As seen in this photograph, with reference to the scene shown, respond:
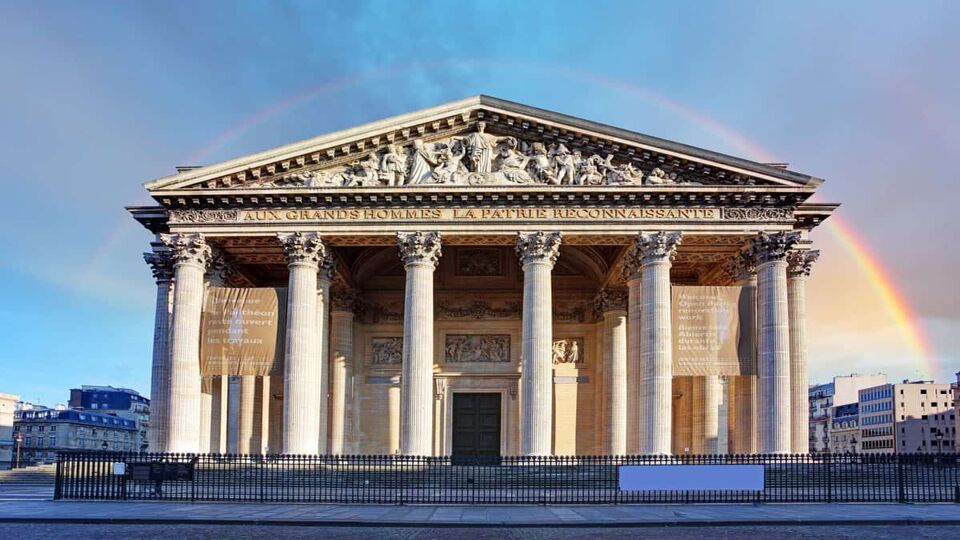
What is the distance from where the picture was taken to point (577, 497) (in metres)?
24.7

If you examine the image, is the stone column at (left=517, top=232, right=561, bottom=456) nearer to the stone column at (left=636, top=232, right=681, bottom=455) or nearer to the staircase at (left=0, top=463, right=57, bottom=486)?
the stone column at (left=636, top=232, right=681, bottom=455)

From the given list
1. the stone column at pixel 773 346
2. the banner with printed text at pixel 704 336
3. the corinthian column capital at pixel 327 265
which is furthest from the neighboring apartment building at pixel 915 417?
the corinthian column capital at pixel 327 265

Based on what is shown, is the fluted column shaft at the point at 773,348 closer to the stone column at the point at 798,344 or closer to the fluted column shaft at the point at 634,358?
the stone column at the point at 798,344

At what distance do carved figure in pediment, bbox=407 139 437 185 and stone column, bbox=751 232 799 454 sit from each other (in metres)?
12.3

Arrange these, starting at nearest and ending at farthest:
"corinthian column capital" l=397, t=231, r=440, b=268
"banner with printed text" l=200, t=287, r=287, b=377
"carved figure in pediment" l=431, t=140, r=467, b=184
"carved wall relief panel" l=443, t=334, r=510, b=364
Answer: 1. "corinthian column capital" l=397, t=231, r=440, b=268
2. "banner with printed text" l=200, t=287, r=287, b=377
3. "carved figure in pediment" l=431, t=140, r=467, b=184
4. "carved wall relief panel" l=443, t=334, r=510, b=364

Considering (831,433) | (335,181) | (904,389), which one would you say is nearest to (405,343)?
(335,181)

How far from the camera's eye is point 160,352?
37.4m

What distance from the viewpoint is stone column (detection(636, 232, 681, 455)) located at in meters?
32.8

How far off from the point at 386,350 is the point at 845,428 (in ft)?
397

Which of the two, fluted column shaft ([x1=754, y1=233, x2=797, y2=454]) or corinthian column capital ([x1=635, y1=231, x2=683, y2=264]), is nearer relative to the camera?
fluted column shaft ([x1=754, y1=233, x2=797, y2=454])

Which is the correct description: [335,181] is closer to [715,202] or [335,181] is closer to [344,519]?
[715,202]

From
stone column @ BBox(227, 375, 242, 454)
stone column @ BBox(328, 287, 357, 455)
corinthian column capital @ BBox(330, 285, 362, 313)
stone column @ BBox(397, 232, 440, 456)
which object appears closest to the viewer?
stone column @ BBox(397, 232, 440, 456)

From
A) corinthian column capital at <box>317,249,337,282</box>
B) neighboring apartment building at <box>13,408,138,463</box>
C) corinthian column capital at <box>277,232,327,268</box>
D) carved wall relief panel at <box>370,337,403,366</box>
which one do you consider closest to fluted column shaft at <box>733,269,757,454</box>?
carved wall relief panel at <box>370,337,403,366</box>

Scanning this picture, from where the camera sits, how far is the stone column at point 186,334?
1323 inches
